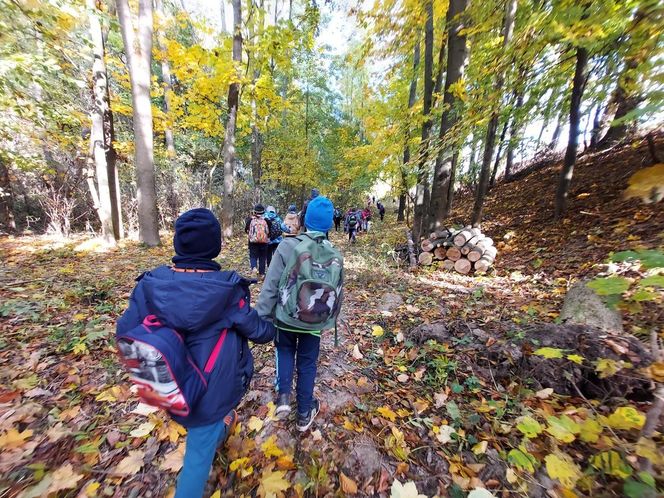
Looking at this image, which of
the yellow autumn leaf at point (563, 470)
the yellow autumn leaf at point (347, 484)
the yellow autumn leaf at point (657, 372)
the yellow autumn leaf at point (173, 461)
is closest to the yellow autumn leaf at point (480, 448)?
the yellow autumn leaf at point (563, 470)

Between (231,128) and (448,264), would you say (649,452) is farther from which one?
(231,128)

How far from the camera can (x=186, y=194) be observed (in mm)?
13336

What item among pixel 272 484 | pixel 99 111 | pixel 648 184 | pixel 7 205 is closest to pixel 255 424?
pixel 272 484

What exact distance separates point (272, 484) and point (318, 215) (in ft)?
6.36

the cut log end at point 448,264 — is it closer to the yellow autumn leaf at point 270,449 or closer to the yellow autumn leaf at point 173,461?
the yellow autumn leaf at point 270,449

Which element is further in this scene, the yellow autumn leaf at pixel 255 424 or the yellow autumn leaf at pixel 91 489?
the yellow autumn leaf at pixel 255 424

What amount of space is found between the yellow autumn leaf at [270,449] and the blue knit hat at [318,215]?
1779 millimetres

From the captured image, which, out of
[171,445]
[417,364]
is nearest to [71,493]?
[171,445]

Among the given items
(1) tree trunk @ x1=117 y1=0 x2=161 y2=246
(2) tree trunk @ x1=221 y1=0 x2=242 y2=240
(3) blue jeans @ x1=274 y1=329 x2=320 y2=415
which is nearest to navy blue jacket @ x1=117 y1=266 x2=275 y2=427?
(3) blue jeans @ x1=274 y1=329 x2=320 y2=415

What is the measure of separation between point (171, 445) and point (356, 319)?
2879 millimetres

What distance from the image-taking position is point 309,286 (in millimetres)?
2076

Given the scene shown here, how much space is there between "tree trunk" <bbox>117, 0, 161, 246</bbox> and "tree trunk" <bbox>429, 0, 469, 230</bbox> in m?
8.17

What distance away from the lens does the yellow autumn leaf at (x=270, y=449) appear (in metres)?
2.16

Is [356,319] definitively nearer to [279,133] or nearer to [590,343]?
[590,343]
